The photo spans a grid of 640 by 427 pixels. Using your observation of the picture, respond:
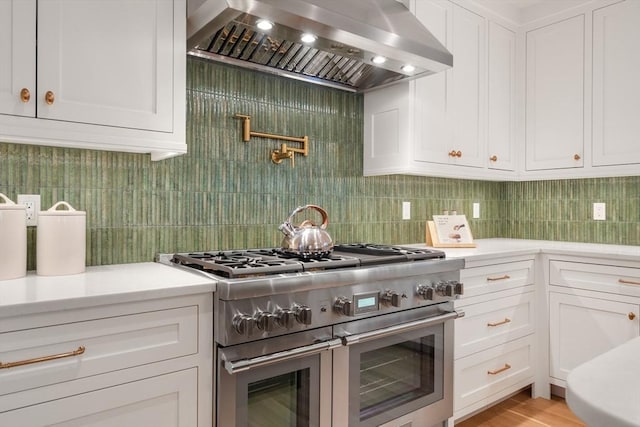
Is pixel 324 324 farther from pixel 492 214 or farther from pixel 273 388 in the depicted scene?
pixel 492 214

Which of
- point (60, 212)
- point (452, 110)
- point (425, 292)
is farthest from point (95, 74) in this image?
point (452, 110)

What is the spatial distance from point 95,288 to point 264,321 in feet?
1.70

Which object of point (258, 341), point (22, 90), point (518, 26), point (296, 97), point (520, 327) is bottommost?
point (520, 327)

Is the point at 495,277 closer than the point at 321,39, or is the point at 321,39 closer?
the point at 321,39

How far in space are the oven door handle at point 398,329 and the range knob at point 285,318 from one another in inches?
10.5

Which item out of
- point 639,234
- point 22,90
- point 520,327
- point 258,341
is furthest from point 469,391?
point 22,90

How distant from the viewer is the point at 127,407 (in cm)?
126

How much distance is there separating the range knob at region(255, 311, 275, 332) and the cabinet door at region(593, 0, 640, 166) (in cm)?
241

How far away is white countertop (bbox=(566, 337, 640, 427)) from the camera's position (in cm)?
51

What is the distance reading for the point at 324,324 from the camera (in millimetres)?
1589

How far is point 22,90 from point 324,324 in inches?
49.5

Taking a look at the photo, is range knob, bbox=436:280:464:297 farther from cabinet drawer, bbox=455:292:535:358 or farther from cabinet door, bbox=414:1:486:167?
cabinet door, bbox=414:1:486:167

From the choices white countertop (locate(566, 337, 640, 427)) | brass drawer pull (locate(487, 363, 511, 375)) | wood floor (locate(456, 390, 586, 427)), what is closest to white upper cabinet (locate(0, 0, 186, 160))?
white countertop (locate(566, 337, 640, 427))

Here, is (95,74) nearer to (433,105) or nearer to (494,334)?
(433,105)
